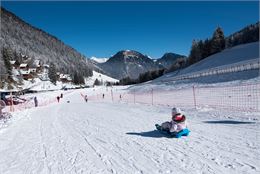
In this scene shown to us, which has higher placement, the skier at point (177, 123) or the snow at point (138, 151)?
the skier at point (177, 123)

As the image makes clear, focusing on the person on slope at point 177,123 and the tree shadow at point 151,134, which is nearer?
the person on slope at point 177,123

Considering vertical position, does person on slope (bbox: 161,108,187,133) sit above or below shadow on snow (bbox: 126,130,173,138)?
above

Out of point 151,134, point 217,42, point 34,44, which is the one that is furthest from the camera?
point 34,44

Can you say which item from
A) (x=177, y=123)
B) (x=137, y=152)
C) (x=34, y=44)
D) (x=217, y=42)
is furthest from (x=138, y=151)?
(x=34, y=44)

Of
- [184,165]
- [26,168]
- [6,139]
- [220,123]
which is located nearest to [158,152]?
[184,165]

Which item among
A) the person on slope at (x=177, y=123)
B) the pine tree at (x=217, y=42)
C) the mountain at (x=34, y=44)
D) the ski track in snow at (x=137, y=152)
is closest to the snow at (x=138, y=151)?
the ski track in snow at (x=137, y=152)

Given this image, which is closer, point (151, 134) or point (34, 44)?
point (151, 134)

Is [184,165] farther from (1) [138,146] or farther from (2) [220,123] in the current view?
(2) [220,123]

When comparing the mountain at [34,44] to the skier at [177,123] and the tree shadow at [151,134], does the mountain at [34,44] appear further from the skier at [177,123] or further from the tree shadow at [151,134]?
the skier at [177,123]

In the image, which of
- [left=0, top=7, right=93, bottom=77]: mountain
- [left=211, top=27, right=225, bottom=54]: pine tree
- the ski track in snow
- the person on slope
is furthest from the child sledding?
[left=0, top=7, right=93, bottom=77]: mountain

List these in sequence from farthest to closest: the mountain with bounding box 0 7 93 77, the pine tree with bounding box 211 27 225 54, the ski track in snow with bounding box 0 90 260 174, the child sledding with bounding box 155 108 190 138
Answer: the mountain with bounding box 0 7 93 77 < the pine tree with bounding box 211 27 225 54 < the child sledding with bounding box 155 108 190 138 < the ski track in snow with bounding box 0 90 260 174

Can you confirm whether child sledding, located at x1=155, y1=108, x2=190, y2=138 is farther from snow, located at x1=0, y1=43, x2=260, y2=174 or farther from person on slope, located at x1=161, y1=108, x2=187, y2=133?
snow, located at x1=0, y1=43, x2=260, y2=174

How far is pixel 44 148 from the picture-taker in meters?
6.74

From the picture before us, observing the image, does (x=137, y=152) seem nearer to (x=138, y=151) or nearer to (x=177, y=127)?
(x=138, y=151)
